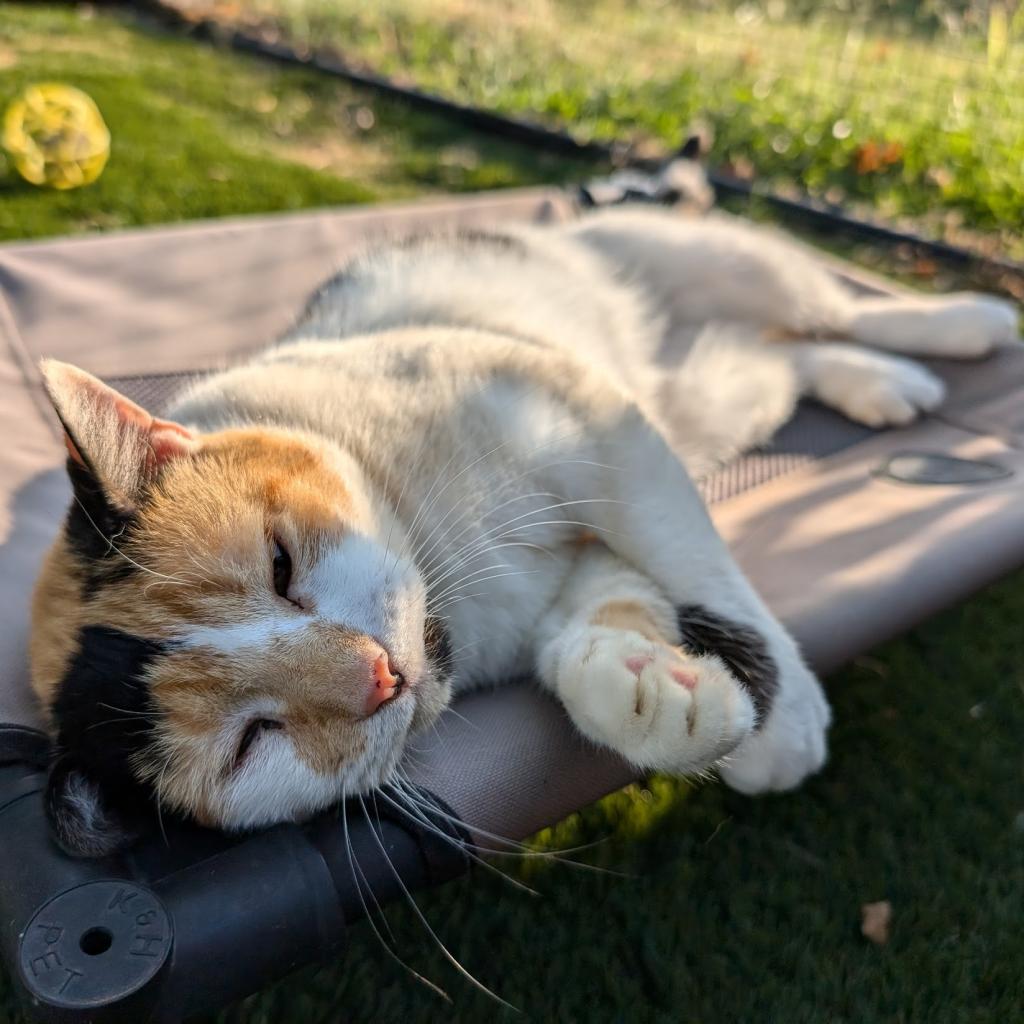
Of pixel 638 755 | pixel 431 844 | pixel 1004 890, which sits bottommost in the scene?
pixel 1004 890

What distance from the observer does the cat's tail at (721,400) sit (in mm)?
2385

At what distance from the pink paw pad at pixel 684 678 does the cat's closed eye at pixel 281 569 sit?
573 mm

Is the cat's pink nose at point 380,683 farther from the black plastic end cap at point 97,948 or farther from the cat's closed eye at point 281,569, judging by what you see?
the black plastic end cap at point 97,948

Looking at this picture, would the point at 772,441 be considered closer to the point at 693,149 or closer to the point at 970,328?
the point at 970,328

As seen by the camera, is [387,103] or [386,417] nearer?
[386,417]

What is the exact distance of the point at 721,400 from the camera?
2.44 metres

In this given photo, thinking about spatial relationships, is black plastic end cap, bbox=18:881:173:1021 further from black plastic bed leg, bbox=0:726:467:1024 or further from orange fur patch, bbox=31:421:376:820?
orange fur patch, bbox=31:421:376:820

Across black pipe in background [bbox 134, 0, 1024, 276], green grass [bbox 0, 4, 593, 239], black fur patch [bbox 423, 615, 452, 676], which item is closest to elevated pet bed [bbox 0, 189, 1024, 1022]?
black fur patch [bbox 423, 615, 452, 676]

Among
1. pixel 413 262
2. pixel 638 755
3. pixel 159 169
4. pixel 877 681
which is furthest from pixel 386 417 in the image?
pixel 159 169

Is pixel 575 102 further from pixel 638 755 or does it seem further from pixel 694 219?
pixel 638 755

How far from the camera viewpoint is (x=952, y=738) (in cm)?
197

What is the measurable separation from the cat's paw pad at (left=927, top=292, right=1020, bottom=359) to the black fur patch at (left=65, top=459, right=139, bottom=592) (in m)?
2.18

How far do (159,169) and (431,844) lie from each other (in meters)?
4.09

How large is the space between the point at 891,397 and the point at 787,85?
3078mm
